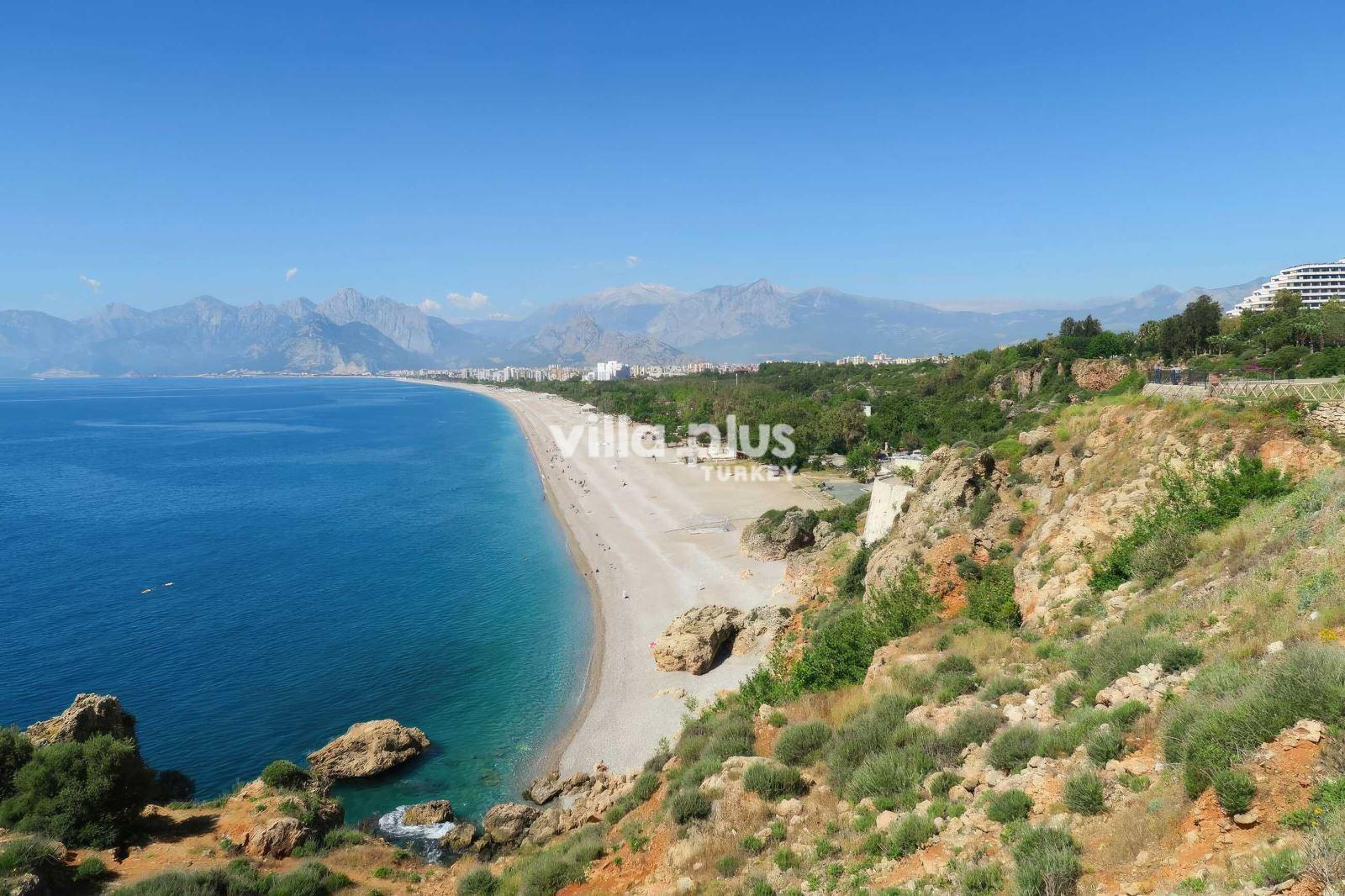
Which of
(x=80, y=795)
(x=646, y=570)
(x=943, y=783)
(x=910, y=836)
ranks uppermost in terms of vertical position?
(x=943, y=783)

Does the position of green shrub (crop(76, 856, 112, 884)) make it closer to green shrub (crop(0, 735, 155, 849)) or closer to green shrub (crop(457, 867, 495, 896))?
green shrub (crop(0, 735, 155, 849))

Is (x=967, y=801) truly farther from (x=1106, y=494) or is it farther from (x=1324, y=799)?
(x=1106, y=494)

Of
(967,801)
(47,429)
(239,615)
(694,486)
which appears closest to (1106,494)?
(967,801)

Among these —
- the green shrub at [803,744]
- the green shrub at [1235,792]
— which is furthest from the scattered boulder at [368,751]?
the green shrub at [1235,792]

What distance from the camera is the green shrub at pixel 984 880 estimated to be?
6730 mm

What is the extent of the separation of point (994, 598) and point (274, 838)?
17.8 meters

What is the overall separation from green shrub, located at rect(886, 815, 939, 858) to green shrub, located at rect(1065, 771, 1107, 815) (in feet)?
5.38

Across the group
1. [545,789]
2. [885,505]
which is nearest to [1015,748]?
[545,789]

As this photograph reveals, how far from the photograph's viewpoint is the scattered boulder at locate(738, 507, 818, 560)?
36.9 meters

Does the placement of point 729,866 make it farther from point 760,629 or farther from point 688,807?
point 760,629

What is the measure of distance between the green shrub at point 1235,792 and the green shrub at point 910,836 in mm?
3164

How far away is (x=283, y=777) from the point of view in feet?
61.6

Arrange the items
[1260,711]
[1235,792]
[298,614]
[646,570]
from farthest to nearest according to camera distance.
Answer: [646,570] < [298,614] < [1260,711] < [1235,792]

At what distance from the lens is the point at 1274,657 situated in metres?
7.82
